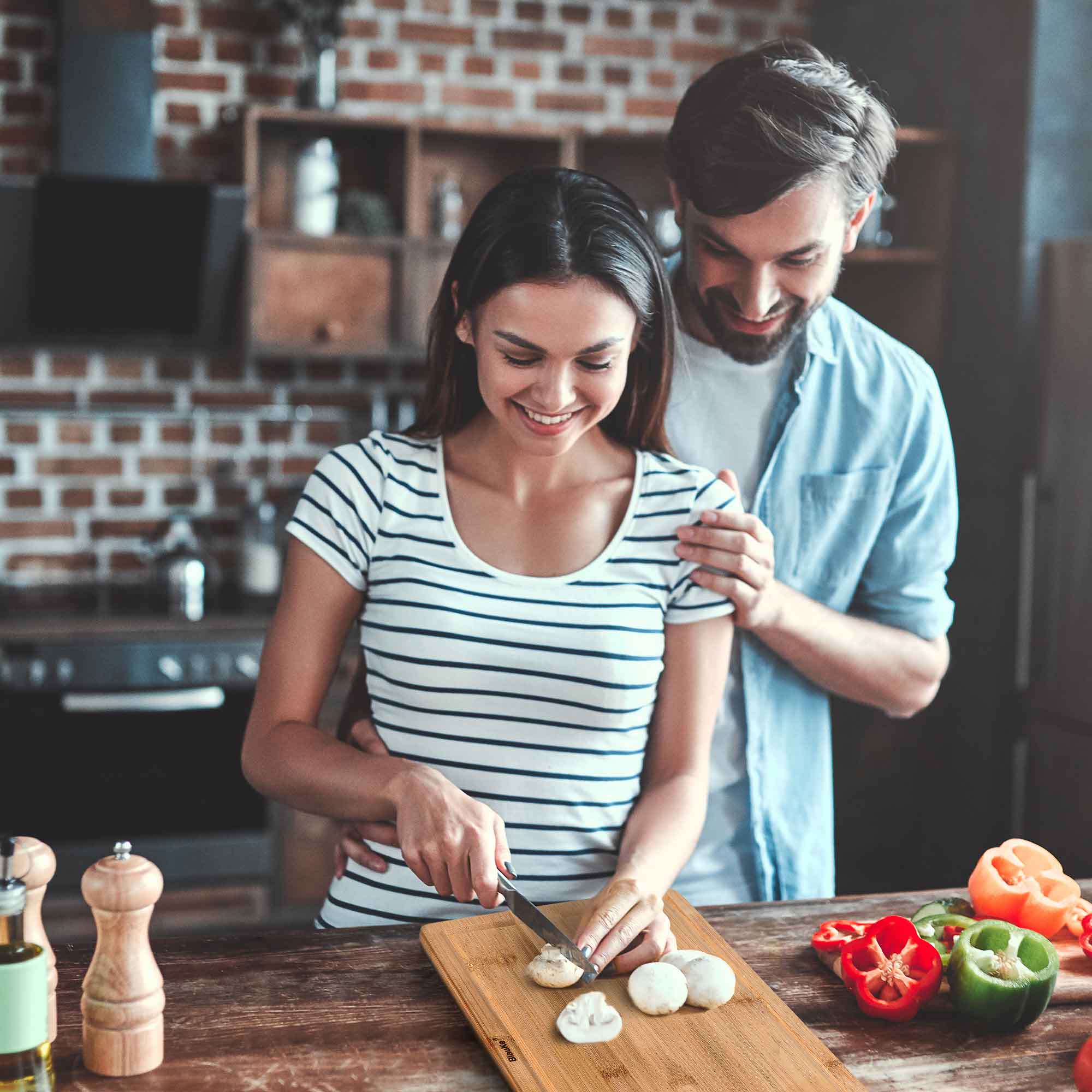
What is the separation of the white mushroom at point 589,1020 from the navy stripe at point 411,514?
0.53 m

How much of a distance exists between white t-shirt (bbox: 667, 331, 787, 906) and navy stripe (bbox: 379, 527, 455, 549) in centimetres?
34

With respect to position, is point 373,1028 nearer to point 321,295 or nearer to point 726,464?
point 726,464

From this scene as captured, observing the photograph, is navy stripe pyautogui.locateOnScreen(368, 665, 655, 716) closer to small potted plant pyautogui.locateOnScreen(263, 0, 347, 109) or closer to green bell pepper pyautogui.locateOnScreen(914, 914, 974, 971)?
green bell pepper pyautogui.locateOnScreen(914, 914, 974, 971)

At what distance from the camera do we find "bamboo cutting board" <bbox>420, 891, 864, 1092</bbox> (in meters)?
0.91

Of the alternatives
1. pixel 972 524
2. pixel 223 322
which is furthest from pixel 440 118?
pixel 972 524

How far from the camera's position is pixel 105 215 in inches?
117

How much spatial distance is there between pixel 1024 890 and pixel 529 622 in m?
0.52

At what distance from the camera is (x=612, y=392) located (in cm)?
126

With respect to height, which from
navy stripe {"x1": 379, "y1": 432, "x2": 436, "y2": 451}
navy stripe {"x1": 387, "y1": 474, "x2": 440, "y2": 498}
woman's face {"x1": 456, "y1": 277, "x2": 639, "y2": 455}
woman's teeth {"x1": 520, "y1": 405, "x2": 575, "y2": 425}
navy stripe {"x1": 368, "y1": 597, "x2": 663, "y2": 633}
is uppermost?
woman's face {"x1": 456, "y1": 277, "x2": 639, "y2": 455}

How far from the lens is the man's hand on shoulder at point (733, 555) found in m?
1.31

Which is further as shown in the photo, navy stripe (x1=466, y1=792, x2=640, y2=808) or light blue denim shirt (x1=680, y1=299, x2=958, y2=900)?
light blue denim shirt (x1=680, y1=299, x2=958, y2=900)

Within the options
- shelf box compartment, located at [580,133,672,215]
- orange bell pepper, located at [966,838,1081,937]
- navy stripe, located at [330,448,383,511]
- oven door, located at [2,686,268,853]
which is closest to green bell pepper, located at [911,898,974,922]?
orange bell pepper, located at [966,838,1081,937]

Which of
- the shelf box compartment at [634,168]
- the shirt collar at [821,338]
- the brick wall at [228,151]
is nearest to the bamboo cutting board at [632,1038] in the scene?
the shirt collar at [821,338]

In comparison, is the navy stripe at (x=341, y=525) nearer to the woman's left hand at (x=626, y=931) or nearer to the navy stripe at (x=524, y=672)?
the navy stripe at (x=524, y=672)
